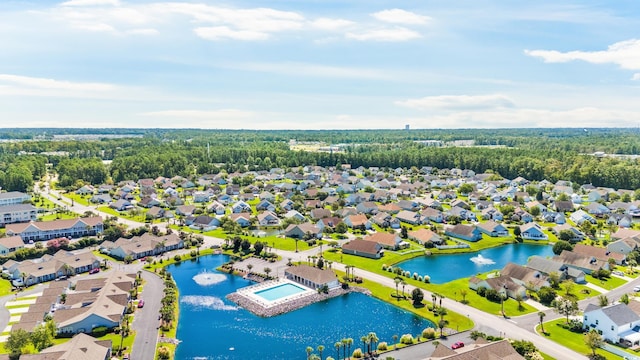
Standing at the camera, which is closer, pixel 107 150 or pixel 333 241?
pixel 333 241

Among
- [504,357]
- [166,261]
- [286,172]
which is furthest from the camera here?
[286,172]

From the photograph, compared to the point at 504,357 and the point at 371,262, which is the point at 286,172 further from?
the point at 504,357

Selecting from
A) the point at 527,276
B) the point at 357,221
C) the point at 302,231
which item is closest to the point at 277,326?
the point at 527,276

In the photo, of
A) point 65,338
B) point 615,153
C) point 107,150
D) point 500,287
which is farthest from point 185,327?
point 615,153

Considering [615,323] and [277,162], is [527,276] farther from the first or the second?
[277,162]

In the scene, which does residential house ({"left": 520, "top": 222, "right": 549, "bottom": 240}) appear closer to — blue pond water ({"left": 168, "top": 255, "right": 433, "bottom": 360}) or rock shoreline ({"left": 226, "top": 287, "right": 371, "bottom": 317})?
rock shoreline ({"left": 226, "top": 287, "right": 371, "bottom": 317})

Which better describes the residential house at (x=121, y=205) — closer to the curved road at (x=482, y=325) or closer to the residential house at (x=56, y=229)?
the residential house at (x=56, y=229)

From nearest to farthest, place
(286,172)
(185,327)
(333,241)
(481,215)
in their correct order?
(185,327) → (333,241) → (481,215) → (286,172)

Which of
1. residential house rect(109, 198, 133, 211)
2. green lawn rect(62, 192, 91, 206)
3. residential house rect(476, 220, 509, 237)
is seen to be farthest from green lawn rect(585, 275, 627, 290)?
green lawn rect(62, 192, 91, 206)
